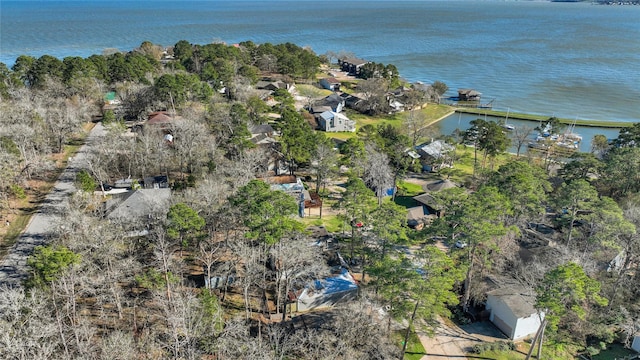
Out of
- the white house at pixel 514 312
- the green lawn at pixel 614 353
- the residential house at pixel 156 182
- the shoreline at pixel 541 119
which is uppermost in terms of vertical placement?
the shoreline at pixel 541 119

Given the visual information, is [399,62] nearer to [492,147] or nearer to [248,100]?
[248,100]

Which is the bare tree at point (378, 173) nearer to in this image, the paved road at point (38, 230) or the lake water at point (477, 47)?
the paved road at point (38, 230)

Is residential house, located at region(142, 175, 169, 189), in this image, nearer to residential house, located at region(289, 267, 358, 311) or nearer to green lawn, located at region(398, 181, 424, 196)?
residential house, located at region(289, 267, 358, 311)

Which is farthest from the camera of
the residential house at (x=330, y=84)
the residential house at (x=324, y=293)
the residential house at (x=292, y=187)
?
the residential house at (x=330, y=84)

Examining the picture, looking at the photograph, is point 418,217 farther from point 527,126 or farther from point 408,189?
point 527,126

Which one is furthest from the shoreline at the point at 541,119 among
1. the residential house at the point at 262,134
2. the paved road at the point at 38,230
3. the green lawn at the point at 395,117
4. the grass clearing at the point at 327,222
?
the paved road at the point at 38,230

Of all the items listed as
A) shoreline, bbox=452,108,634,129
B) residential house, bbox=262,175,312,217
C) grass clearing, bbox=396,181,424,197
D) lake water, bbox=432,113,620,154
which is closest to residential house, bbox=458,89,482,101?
shoreline, bbox=452,108,634,129
